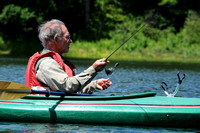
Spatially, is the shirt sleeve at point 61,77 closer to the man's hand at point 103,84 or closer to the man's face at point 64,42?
the man's face at point 64,42

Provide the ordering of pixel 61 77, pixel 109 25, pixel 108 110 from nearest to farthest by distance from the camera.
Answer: pixel 61 77 < pixel 108 110 < pixel 109 25

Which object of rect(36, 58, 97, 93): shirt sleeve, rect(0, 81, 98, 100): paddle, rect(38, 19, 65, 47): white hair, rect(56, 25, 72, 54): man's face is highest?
rect(38, 19, 65, 47): white hair

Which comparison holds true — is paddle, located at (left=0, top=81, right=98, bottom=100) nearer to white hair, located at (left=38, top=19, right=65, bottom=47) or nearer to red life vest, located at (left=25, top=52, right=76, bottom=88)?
red life vest, located at (left=25, top=52, right=76, bottom=88)

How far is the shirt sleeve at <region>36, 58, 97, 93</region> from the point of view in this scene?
5191 millimetres

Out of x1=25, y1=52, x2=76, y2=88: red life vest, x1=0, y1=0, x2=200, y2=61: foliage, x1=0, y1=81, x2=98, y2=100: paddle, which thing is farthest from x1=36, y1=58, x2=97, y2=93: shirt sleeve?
x1=0, y1=0, x2=200, y2=61: foliage

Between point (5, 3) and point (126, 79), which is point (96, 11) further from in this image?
point (126, 79)

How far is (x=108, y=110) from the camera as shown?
18.4 feet

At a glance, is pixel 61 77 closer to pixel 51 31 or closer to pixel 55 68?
pixel 55 68

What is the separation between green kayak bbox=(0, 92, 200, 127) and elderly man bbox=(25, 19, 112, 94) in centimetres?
27

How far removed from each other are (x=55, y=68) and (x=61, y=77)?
0.47 feet

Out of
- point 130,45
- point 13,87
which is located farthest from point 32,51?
point 13,87

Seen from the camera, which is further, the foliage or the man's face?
the foliage

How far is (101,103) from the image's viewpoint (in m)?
5.67

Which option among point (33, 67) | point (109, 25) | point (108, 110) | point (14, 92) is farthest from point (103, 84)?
point (109, 25)
